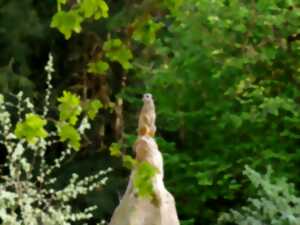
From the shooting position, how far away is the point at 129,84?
6836mm

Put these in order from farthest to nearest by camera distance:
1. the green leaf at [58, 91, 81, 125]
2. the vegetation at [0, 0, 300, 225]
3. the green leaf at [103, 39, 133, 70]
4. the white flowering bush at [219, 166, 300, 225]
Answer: the vegetation at [0, 0, 300, 225] < the white flowering bush at [219, 166, 300, 225] < the green leaf at [103, 39, 133, 70] < the green leaf at [58, 91, 81, 125]

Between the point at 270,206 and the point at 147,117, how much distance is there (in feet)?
3.35

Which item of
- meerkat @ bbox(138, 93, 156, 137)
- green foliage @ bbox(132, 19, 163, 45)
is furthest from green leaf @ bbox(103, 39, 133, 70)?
meerkat @ bbox(138, 93, 156, 137)

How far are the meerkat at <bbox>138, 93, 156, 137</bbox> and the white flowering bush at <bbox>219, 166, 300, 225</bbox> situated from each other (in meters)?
0.71

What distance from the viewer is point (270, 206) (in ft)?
16.8

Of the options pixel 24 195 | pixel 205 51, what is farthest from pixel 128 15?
pixel 24 195

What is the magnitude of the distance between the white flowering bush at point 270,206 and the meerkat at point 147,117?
28.1 inches

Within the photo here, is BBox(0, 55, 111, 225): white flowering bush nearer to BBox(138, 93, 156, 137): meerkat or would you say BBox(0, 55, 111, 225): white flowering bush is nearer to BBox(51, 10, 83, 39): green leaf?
BBox(51, 10, 83, 39): green leaf

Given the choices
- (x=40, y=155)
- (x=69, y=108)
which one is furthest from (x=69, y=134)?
(x=40, y=155)

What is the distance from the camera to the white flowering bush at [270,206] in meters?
5.02

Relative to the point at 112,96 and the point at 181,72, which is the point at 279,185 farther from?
the point at 112,96

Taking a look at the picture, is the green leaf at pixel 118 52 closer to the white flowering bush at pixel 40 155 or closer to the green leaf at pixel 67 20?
the white flowering bush at pixel 40 155

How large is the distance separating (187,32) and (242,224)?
1.57 meters

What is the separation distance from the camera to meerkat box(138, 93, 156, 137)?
464cm
